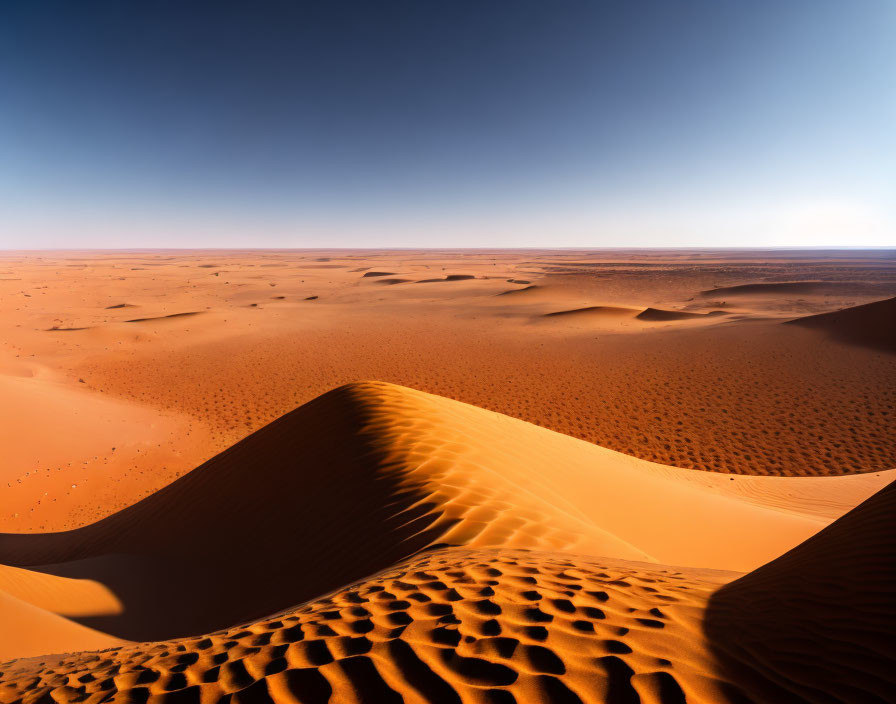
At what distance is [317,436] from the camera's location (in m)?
5.77

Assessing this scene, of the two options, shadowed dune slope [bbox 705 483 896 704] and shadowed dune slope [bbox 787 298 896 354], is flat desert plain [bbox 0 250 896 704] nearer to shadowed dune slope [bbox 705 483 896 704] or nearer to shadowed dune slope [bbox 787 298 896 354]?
shadowed dune slope [bbox 705 483 896 704]

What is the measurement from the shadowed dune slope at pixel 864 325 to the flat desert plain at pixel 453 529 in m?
0.22

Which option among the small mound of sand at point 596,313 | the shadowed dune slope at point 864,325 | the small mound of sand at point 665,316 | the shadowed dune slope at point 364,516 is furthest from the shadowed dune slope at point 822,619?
the small mound of sand at point 596,313

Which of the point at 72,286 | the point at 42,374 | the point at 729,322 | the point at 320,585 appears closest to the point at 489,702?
the point at 320,585

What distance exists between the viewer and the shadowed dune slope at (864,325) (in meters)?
15.8

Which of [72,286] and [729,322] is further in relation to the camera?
[72,286]

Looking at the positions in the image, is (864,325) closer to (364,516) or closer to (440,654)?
(364,516)

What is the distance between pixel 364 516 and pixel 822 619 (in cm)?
340

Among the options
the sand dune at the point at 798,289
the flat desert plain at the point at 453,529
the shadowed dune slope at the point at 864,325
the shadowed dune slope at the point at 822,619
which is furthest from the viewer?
the sand dune at the point at 798,289

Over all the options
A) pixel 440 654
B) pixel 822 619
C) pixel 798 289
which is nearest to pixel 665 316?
pixel 798 289

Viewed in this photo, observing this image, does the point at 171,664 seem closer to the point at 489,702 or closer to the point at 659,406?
the point at 489,702

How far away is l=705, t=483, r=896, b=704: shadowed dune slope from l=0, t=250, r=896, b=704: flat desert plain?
0.04 feet

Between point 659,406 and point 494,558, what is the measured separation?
10.1 meters

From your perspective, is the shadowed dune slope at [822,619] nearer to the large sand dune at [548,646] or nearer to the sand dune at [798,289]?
the large sand dune at [548,646]
